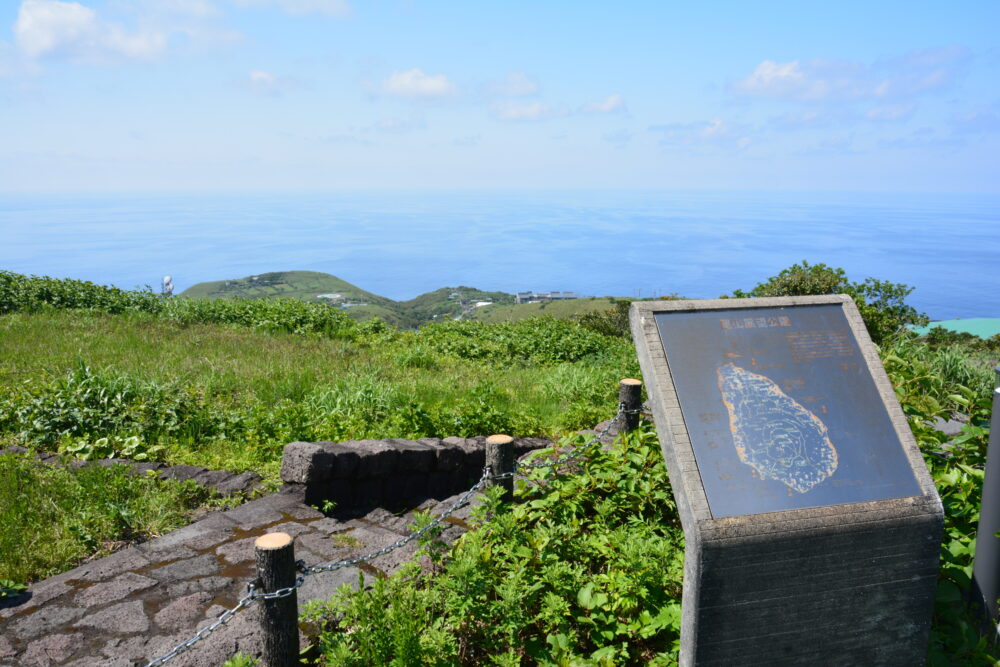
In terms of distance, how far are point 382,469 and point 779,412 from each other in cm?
343

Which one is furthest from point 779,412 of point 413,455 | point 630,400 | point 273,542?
point 413,455

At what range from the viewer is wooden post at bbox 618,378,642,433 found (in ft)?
18.4

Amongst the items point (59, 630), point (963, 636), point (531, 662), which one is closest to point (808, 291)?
point (963, 636)

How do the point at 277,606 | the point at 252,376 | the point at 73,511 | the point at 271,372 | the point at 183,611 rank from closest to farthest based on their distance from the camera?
the point at 277,606, the point at 183,611, the point at 73,511, the point at 252,376, the point at 271,372

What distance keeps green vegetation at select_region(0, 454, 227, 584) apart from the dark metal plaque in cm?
396

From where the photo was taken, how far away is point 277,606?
3.14m

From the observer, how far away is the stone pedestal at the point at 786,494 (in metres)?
3.13

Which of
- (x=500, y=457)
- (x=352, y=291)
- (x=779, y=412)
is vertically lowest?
(x=352, y=291)

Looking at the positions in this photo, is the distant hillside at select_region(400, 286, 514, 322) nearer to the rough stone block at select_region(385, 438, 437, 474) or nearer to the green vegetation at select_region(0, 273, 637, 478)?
the green vegetation at select_region(0, 273, 637, 478)

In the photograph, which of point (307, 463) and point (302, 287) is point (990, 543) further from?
point (302, 287)

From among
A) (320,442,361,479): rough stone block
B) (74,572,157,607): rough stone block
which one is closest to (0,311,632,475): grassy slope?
(320,442,361,479): rough stone block

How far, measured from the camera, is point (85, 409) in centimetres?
679

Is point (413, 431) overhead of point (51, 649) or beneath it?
overhead

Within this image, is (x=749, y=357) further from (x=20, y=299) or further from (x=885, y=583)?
(x=20, y=299)
